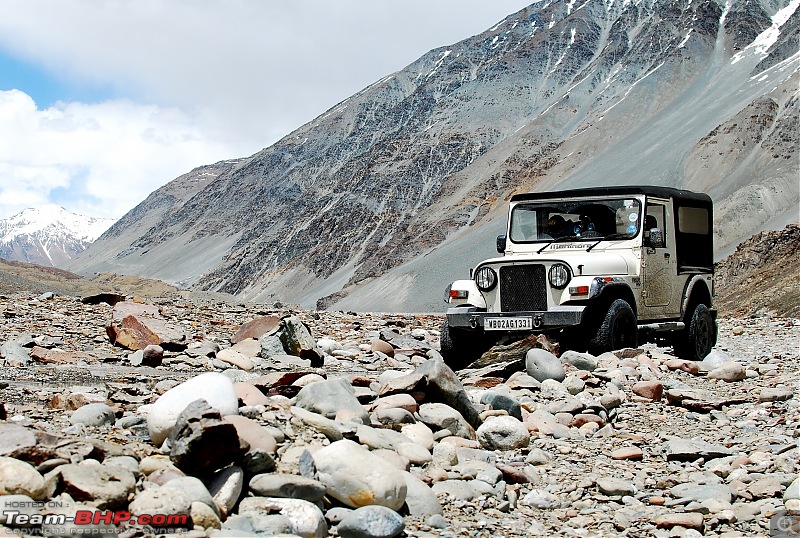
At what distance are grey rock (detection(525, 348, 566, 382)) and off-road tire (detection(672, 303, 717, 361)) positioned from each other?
146 inches

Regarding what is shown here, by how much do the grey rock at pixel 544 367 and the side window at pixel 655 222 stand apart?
9.33ft

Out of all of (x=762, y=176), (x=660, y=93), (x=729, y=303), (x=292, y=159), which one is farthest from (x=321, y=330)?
(x=292, y=159)

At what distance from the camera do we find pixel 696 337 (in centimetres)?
1233

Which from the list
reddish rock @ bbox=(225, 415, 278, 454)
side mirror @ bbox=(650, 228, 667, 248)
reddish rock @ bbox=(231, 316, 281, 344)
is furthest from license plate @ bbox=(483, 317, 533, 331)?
reddish rock @ bbox=(225, 415, 278, 454)

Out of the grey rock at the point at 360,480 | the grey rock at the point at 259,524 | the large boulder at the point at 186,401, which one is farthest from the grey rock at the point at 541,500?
the large boulder at the point at 186,401

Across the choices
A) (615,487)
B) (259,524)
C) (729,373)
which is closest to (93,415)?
(259,524)

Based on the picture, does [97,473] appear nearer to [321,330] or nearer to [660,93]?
[321,330]

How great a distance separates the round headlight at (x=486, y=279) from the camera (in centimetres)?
1107

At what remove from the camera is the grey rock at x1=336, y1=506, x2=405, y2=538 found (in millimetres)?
4359

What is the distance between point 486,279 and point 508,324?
2.57 feet

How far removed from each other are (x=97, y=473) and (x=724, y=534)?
141 inches

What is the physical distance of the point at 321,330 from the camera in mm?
17094

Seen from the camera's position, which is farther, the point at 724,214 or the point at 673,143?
the point at 673,143

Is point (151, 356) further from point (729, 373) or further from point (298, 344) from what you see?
point (729, 373)
